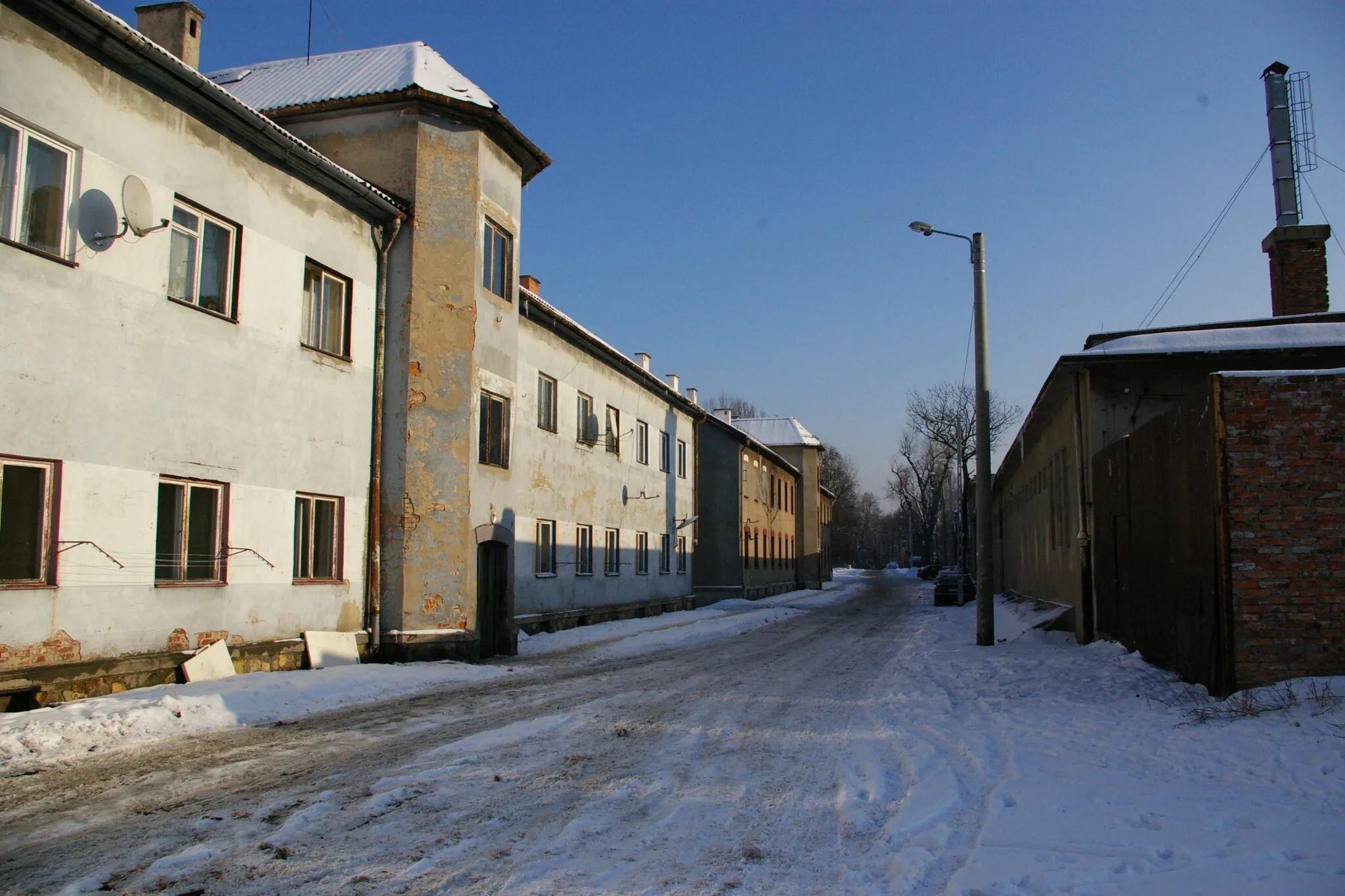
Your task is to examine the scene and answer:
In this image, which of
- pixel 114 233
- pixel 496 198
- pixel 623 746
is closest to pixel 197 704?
pixel 623 746

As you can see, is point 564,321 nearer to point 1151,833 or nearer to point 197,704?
point 197,704

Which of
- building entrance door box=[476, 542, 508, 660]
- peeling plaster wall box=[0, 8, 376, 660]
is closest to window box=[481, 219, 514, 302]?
peeling plaster wall box=[0, 8, 376, 660]

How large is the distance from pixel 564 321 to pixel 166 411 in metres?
11.6

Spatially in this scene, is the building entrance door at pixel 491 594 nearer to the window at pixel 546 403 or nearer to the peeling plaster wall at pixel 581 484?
the peeling plaster wall at pixel 581 484

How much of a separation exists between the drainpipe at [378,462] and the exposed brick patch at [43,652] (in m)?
5.06

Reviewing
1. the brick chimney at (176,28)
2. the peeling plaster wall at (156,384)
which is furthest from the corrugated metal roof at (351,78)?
the peeling plaster wall at (156,384)

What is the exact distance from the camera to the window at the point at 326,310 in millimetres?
13898

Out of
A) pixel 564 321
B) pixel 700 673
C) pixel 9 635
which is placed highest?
pixel 564 321

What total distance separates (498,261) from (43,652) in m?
9.93

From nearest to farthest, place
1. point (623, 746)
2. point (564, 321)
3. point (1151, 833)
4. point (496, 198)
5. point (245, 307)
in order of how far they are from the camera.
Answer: point (1151, 833) < point (623, 746) < point (245, 307) < point (496, 198) < point (564, 321)

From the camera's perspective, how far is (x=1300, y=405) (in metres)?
8.85

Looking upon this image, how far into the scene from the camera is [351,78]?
16375 millimetres

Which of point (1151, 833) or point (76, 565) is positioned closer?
point (1151, 833)

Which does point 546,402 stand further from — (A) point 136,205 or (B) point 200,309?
(A) point 136,205
